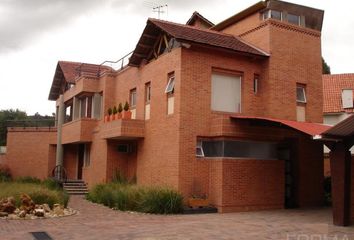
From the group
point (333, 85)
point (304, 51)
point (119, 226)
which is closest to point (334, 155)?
point (119, 226)

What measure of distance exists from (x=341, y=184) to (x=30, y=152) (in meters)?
26.6

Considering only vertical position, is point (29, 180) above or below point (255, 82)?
below

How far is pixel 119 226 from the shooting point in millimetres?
13336

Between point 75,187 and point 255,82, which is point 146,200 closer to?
point 255,82

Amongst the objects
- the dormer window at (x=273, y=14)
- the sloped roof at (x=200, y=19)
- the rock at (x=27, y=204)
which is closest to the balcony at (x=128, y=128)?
the rock at (x=27, y=204)

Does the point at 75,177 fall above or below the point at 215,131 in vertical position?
below

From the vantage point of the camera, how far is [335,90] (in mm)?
41219

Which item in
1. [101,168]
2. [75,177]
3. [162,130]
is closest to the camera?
[162,130]

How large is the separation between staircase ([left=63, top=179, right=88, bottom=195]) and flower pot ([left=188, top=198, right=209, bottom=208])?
10.4 metres

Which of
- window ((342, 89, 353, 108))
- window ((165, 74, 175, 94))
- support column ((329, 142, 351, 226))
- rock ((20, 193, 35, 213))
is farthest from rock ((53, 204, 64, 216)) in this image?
window ((342, 89, 353, 108))

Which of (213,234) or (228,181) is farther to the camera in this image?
(228,181)

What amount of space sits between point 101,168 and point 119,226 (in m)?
11.5

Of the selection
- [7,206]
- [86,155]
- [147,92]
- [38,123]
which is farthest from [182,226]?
[38,123]

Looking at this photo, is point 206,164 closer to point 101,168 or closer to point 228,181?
point 228,181
